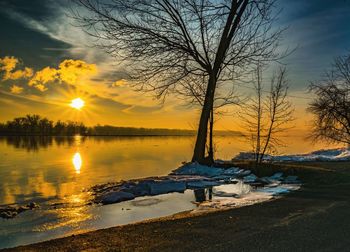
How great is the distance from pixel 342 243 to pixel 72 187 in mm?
10189

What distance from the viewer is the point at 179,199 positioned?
9.65 metres

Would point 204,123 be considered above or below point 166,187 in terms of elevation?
above

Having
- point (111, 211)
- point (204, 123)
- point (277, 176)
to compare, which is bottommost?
point (111, 211)

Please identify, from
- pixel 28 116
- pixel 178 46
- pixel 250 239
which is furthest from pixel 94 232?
pixel 28 116

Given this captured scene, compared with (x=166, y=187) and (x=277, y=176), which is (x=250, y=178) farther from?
(x=166, y=187)

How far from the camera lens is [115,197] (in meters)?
9.52

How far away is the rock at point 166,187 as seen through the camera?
10.9m

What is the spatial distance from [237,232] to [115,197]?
4.63 m

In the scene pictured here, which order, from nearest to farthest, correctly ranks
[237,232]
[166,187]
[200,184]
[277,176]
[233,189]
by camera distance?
[237,232], [233,189], [166,187], [200,184], [277,176]

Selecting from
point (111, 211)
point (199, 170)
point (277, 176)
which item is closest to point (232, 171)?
point (199, 170)

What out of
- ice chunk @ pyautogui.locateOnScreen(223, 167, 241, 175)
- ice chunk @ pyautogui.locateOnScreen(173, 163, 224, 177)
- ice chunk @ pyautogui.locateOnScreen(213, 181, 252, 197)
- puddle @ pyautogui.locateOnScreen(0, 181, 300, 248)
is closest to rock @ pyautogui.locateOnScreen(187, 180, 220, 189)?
ice chunk @ pyautogui.locateOnScreen(213, 181, 252, 197)

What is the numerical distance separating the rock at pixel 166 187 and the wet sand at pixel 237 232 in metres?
3.62

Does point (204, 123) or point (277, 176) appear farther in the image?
point (204, 123)

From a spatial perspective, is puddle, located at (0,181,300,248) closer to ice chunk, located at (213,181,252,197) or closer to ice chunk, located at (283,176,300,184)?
ice chunk, located at (213,181,252,197)
